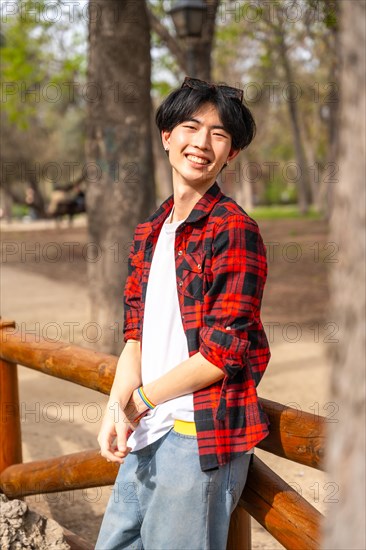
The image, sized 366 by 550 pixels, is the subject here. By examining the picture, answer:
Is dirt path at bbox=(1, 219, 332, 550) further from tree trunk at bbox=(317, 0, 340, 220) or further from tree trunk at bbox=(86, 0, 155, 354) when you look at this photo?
tree trunk at bbox=(317, 0, 340, 220)

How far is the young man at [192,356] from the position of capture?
2.07 metres

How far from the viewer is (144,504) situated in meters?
2.25

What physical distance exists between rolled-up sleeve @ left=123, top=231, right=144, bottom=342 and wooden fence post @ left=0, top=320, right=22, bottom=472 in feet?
4.65

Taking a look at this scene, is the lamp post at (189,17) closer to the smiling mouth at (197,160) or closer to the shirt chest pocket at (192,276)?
the smiling mouth at (197,160)

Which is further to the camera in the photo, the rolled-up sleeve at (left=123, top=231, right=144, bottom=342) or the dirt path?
the dirt path

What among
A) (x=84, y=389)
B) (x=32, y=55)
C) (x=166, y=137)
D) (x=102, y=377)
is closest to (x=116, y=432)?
(x=102, y=377)

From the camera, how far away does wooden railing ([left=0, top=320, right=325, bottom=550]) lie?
2289mm

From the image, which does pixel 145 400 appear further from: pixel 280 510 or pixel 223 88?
pixel 223 88

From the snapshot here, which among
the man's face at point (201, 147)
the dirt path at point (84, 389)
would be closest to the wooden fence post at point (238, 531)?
the dirt path at point (84, 389)

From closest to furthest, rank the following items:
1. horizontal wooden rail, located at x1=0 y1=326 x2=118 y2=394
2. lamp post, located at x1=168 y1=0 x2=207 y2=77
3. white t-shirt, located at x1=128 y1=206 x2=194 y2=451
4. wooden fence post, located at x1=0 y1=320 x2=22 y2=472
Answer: white t-shirt, located at x1=128 y1=206 x2=194 y2=451, horizontal wooden rail, located at x1=0 y1=326 x2=118 y2=394, wooden fence post, located at x1=0 y1=320 x2=22 y2=472, lamp post, located at x1=168 y1=0 x2=207 y2=77

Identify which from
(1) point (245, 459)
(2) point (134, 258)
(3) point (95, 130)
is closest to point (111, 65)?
(3) point (95, 130)

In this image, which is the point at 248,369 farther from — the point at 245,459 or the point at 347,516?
the point at 347,516

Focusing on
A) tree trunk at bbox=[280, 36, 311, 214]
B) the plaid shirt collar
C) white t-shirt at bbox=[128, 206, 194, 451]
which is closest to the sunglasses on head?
the plaid shirt collar

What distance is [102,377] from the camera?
2.92 meters
